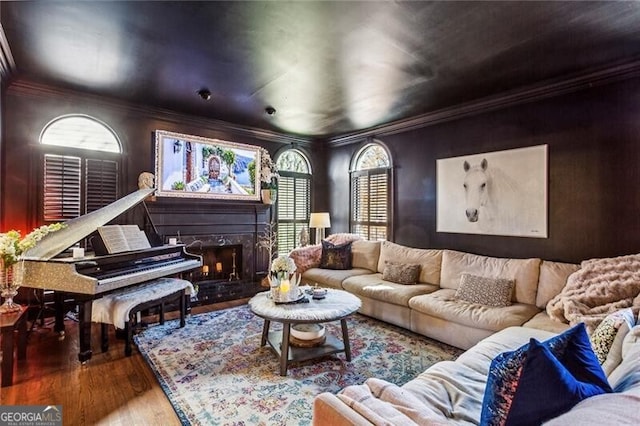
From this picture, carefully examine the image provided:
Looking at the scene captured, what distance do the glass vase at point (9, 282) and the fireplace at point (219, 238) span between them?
69.3 inches

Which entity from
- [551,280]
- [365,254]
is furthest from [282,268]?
[551,280]

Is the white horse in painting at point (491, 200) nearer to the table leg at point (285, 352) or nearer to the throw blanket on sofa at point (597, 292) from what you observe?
the throw blanket on sofa at point (597, 292)

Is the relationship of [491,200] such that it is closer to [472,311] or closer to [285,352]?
[472,311]

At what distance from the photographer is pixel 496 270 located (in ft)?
11.6

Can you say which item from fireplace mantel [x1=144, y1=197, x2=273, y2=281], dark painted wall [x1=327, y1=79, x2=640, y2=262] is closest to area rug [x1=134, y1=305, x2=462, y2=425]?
fireplace mantel [x1=144, y1=197, x2=273, y2=281]

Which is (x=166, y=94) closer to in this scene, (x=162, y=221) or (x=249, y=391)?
(x=162, y=221)

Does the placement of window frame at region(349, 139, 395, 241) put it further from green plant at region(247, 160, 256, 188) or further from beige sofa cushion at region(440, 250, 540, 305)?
green plant at region(247, 160, 256, 188)

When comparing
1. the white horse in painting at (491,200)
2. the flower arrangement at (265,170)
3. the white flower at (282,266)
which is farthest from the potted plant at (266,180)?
the white horse in painting at (491,200)

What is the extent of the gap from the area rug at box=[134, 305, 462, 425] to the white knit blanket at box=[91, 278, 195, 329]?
44 cm

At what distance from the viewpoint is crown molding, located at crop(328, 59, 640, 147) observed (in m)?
3.10

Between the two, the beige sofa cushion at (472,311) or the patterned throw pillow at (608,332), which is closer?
the patterned throw pillow at (608,332)

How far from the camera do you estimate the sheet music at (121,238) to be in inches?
129

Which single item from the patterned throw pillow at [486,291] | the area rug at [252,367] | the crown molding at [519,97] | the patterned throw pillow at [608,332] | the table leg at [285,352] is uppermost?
the crown molding at [519,97]

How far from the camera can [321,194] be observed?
6566mm
